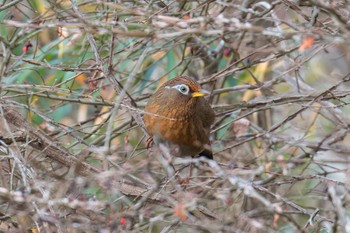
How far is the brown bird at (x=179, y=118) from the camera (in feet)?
15.8

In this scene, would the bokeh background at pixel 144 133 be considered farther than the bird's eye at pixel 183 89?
No

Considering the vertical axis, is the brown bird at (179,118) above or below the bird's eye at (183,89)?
below

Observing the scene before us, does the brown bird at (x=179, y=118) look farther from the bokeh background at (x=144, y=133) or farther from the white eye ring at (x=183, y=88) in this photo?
the bokeh background at (x=144, y=133)

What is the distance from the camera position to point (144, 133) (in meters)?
5.00

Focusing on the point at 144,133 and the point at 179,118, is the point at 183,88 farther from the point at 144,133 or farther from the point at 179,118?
the point at 144,133

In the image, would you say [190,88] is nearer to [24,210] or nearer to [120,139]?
[120,139]

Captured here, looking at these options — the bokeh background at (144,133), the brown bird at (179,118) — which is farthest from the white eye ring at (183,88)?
the bokeh background at (144,133)

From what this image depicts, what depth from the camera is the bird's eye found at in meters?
4.82

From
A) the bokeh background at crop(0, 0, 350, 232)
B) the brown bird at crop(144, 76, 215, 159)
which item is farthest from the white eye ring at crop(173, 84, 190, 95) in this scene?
the bokeh background at crop(0, 0, 350, 232)

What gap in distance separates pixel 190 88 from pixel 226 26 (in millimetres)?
1717

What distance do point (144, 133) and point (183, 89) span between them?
1.39 feet

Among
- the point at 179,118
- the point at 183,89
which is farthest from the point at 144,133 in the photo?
the point at 183,89

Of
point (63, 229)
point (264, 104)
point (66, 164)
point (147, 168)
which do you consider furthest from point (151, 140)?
point (147, 168)

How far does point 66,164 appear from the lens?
4000 mm
